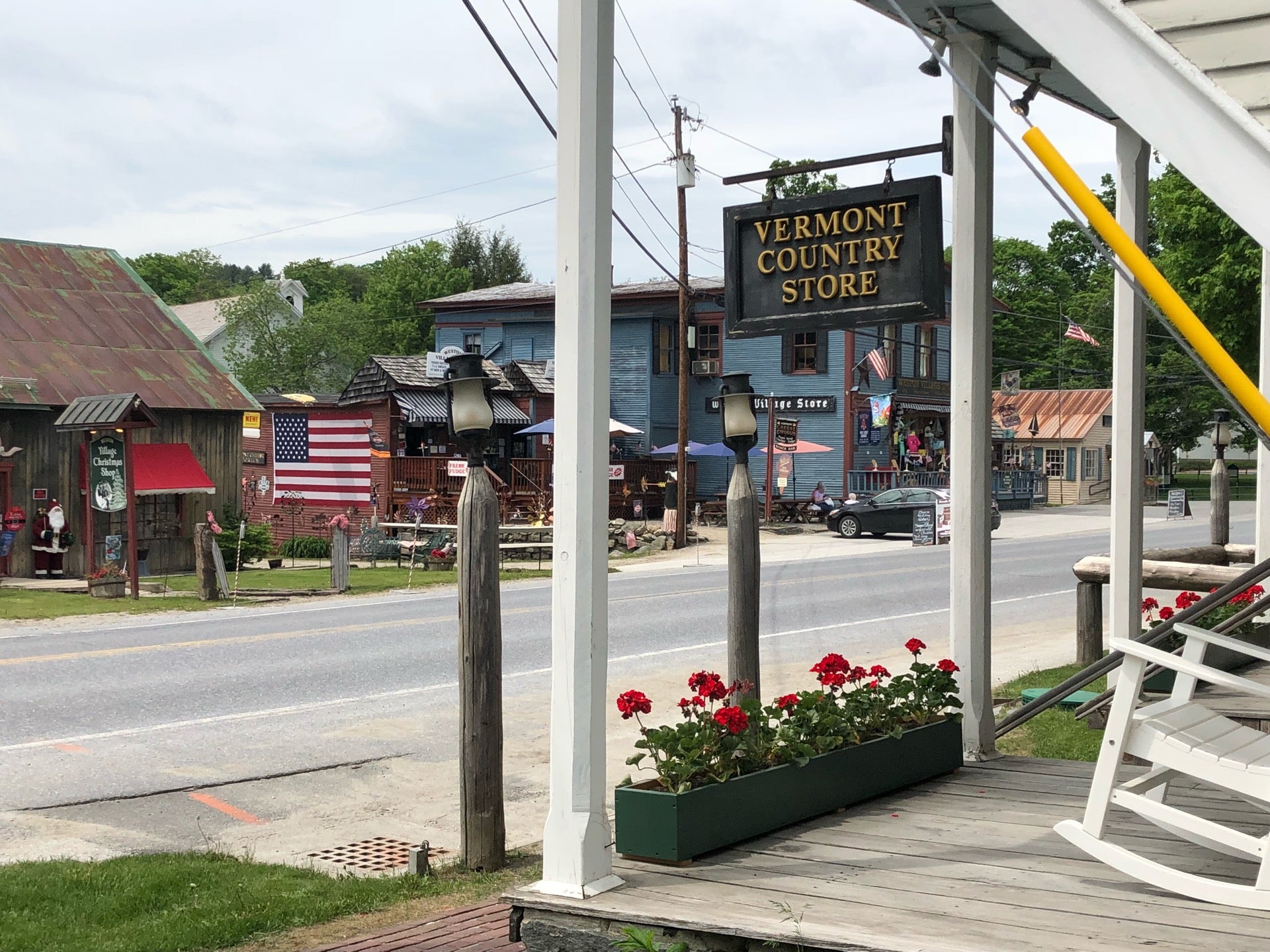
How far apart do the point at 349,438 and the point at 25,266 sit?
1029cm

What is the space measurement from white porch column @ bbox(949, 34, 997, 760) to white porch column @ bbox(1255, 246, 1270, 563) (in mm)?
3191

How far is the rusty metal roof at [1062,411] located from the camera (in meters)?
56.0

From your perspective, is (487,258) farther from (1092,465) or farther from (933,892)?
(933,892)

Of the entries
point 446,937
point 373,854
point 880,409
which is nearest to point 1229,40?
point 446,937

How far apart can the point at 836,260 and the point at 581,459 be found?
2.19 metres

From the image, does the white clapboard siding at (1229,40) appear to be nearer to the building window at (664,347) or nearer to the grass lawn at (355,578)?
the grass lawn at (355,578)

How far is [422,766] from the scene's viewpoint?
29.0ft

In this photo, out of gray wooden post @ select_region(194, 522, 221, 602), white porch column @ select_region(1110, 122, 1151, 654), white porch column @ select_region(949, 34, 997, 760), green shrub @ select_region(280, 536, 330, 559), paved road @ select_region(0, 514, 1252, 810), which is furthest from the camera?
green shrub @ select_region(280, 536, 330, 559)

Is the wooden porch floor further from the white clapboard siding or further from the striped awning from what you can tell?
the striped awning

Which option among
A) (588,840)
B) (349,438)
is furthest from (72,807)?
(349,438)

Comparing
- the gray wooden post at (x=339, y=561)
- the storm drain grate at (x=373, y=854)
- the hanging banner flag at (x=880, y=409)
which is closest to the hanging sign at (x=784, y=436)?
the hanging banner flag at (x=880, y=409)

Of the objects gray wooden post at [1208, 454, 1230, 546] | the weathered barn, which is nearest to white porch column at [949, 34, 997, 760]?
gray wooden post at [1208, 454, 1230, 546]

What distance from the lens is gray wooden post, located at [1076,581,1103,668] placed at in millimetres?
11109

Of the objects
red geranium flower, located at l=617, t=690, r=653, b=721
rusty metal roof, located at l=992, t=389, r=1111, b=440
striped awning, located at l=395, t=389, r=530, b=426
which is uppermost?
rusty metal roof, located at l=992, t=389, r=1111, b=440
